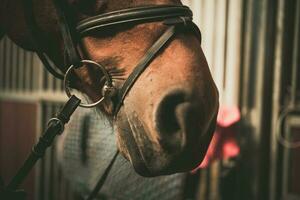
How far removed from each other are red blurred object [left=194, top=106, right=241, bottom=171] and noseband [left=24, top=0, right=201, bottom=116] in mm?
1240

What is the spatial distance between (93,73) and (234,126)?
1379 mm

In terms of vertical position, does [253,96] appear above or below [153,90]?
below

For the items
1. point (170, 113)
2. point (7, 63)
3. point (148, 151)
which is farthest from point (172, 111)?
point (7, 63)

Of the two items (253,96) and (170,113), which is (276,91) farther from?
(170,113)

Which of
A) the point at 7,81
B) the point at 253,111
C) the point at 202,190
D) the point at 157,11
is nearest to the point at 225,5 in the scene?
the point at 253,111

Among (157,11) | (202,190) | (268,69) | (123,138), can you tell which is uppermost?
(157,11)

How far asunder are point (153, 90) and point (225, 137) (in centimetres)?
142

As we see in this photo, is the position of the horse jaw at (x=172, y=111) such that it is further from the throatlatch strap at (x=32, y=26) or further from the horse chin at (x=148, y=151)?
the throatlatch strap at (x=32, y=26)

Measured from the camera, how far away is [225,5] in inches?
94.3

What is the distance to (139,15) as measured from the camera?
3.16ft

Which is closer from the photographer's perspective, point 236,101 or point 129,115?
point 129,115

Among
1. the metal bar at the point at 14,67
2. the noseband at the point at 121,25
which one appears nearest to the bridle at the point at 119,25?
the noseband at the point at 121,25

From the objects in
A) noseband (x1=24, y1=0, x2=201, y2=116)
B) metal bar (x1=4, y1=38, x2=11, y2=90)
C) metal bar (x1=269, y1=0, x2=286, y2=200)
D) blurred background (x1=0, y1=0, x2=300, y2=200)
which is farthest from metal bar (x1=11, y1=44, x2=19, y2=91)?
noseband (x1=24, y1=0, x2=201, y2=116)

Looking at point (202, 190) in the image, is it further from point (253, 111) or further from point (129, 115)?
point (129, 115)
